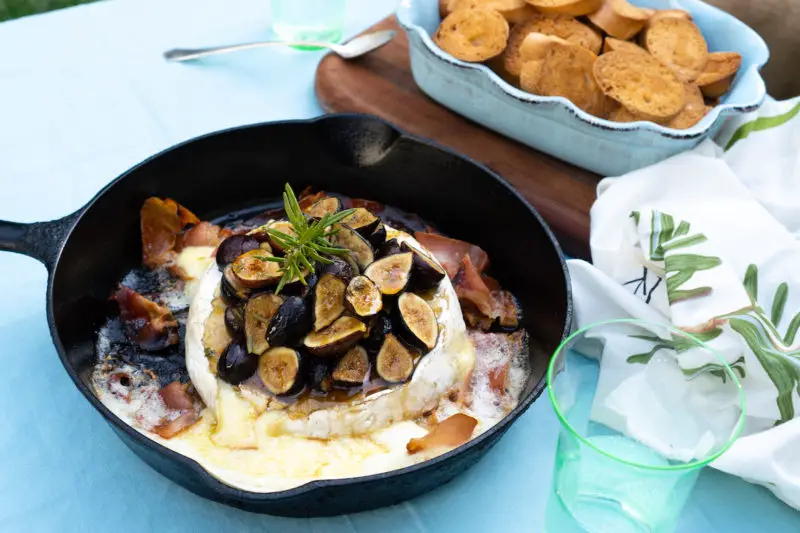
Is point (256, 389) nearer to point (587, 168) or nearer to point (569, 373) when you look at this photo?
point (569, 373)

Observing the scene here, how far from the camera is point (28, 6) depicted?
3.94m

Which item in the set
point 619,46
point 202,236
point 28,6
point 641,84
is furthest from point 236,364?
point 28,6

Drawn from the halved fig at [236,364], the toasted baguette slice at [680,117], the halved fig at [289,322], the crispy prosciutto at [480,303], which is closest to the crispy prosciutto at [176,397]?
the halved fig at [236,364]

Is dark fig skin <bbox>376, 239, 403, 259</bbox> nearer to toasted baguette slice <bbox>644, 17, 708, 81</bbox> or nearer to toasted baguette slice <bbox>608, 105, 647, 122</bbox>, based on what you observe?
toasted baguette slice <bbox>608, 105, 647, 122</bbox>

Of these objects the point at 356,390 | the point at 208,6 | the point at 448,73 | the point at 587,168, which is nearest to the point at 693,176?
the point at 587,168

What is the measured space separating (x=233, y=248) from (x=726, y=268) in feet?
3.50

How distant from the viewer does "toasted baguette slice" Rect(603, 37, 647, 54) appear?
2025 mm

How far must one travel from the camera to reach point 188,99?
2.47 metres

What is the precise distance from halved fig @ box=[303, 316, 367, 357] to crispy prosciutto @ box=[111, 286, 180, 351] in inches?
15.9

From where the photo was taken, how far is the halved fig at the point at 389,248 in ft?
5.14

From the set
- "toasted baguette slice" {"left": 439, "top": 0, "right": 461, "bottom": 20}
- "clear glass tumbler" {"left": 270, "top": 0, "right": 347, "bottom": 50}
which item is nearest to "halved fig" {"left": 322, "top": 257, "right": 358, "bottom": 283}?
"toasted baguette slice" {"left": 439, "top": 0, "right": 461, "bottom": 20}

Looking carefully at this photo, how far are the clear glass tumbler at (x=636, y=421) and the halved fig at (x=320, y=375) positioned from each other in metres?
0.42

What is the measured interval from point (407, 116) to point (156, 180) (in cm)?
79

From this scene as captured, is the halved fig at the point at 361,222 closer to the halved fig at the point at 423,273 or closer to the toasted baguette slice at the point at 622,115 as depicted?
the halved fig at the point at 423,273
